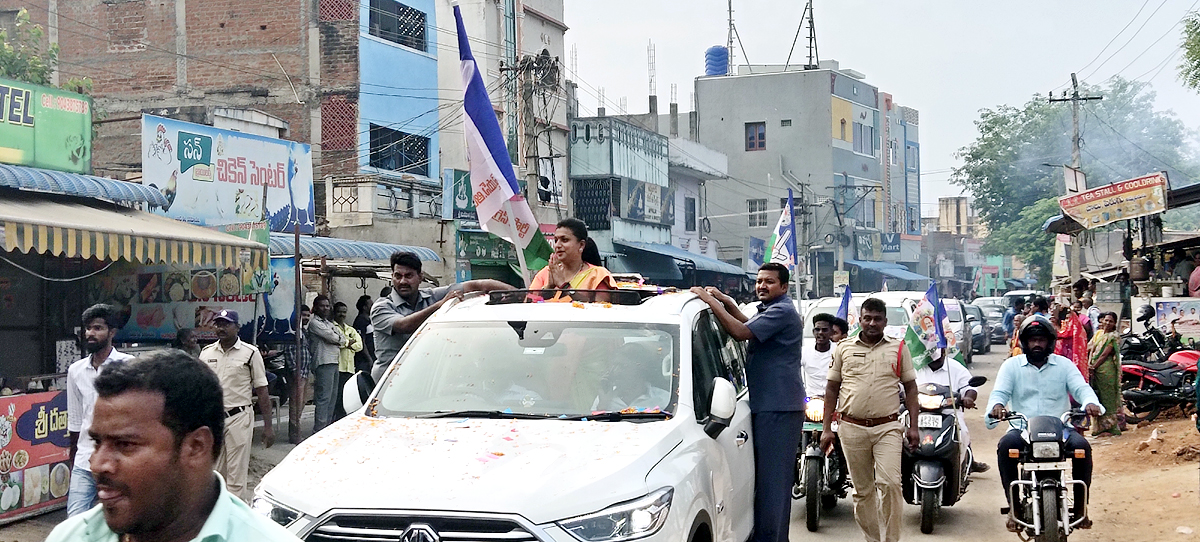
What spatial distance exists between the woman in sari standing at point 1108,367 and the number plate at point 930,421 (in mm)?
6068

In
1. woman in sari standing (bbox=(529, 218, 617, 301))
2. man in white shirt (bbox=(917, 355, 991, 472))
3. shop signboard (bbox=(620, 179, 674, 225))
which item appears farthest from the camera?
shop signboard (bbox=(620, 179, 674, 225))

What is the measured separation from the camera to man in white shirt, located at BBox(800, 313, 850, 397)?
1032cm

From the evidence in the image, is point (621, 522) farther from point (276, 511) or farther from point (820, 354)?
point (820, 354)

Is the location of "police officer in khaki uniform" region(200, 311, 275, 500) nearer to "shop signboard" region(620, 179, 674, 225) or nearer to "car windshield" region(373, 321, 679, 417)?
"car windshield" region(373, 321, 679, 417)

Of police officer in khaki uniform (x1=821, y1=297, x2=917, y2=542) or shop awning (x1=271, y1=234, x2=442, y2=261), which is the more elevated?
shop awning (x1=271, y1=234, x2=442, y2=261)

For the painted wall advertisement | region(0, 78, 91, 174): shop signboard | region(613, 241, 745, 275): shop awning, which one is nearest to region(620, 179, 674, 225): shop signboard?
region(613, 241, 745, 275): shop awning

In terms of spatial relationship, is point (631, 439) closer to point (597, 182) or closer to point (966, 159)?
point (597, 182)

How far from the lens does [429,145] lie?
27766mm

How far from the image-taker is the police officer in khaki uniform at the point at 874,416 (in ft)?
23.7

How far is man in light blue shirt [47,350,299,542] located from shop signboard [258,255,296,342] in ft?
41.5

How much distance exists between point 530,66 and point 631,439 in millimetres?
19209

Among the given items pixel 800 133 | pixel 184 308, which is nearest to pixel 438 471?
pixel 184 308

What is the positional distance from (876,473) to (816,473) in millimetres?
1388

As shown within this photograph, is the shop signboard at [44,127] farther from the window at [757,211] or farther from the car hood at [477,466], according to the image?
the window at [757,211]
